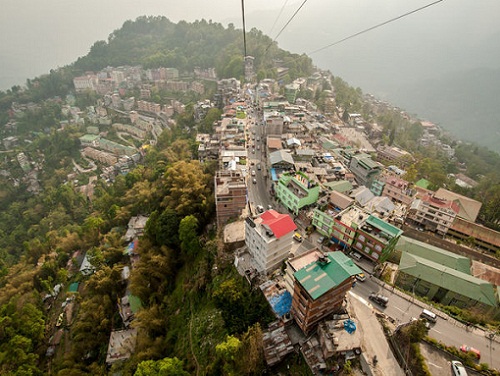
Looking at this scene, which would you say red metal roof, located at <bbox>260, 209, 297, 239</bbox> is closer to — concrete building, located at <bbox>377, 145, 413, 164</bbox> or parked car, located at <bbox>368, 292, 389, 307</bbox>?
parked car, located at <bbox>368, 292, 389, 307</bbox>

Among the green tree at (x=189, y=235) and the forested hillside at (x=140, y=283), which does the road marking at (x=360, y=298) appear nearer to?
the forested hillside at (x=140, y=283)

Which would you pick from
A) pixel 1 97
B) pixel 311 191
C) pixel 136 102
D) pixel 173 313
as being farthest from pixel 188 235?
pixel 1 97

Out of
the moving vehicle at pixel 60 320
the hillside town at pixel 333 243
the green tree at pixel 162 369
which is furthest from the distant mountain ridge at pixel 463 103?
the moving vehicle at pixel 60 320

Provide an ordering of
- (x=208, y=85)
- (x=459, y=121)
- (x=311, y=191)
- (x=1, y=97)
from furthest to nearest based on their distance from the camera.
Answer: (x=459, y=121) < (x=1, y=97) < (x=208, y=85) < (x=311, y=191)

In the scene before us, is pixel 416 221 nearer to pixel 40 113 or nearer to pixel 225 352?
pixel 225 352

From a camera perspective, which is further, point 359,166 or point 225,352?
point 359,166

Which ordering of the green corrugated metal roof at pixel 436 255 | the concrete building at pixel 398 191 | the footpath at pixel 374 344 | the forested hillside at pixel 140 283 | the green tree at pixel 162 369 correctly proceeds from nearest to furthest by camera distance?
the footpath at pixel 374 344, the green tree at pixel 162 369, the forested hillside at pixel 140 283, the green corrugated metal roof at pixel 436 255, the concrete building at pixel 398 191

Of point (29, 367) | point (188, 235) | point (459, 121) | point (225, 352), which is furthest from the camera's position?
point (459, 121)
